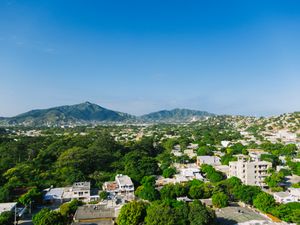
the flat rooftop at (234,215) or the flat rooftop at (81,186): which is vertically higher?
the flat rooftop at (81,186)

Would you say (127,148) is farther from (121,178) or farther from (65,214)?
(65,214)

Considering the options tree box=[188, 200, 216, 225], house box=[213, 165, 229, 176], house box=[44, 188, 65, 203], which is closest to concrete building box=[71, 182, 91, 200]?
house box=[44, 188, 65, 203]

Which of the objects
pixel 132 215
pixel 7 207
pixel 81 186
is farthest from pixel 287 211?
pixel 7 207

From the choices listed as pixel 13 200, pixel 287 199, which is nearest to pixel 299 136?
pixel 287 199

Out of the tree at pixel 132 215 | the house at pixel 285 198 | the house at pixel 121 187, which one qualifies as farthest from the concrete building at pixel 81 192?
the house at pixel 285 198

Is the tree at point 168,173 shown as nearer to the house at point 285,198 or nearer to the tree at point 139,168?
the tree at point 139,168

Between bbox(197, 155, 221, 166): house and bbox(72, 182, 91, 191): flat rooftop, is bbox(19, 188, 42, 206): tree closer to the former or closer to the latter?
bbox(72, 182, 91, 191): flat rooftop

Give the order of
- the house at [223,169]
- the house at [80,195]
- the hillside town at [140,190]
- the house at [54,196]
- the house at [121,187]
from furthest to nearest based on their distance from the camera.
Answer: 1. the house at [223,169]
2. the house at [121,187]
3. the house at [80,195]
4. the house at [54,196]
5. the hillside town at [140,190]
